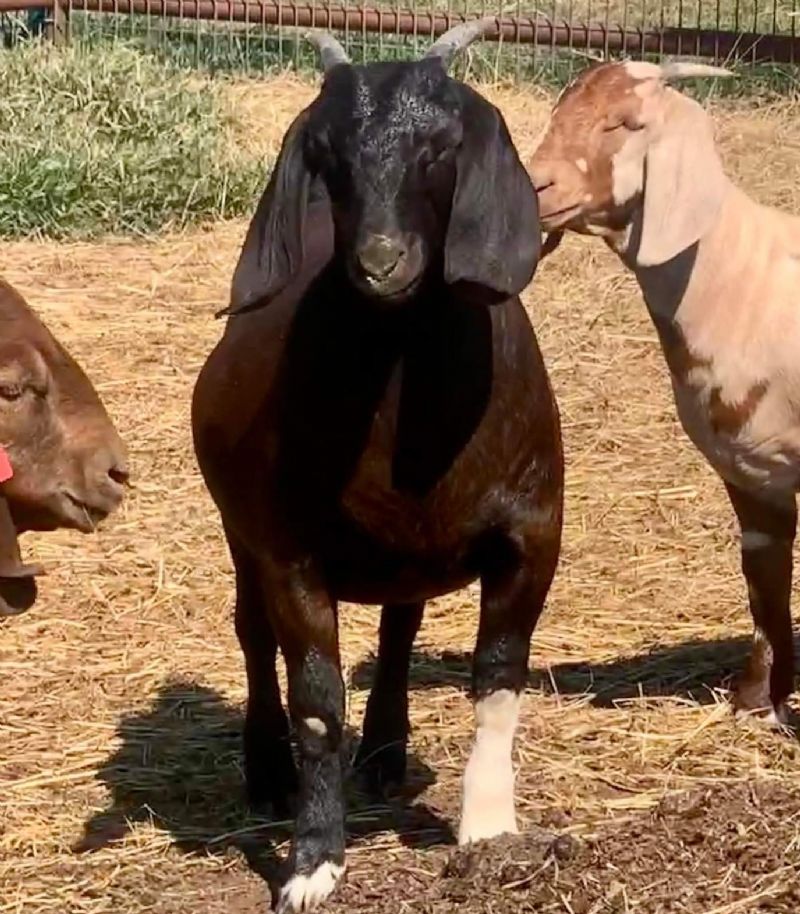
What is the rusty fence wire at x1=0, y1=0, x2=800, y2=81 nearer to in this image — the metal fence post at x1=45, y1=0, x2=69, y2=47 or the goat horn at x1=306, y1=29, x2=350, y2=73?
the metal fence post at x1=45, y1=0, x2=69, y2=47

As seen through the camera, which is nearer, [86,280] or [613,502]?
[613,502]

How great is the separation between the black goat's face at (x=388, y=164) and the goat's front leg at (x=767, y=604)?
1824 mm

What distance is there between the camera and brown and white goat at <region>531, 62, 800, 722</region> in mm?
5148

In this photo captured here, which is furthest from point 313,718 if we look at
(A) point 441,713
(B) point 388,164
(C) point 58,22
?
(C) point 58,22

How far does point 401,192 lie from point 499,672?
1.11m

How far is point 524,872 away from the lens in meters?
4.13

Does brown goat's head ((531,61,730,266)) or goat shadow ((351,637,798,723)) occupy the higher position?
brown goat's head ((531,61,730,266))

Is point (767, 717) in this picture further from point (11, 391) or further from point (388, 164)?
point (11, 391)

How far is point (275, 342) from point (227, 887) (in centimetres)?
121

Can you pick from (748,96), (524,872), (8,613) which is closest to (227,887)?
(524,872)

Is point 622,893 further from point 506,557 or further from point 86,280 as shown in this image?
point 86,280

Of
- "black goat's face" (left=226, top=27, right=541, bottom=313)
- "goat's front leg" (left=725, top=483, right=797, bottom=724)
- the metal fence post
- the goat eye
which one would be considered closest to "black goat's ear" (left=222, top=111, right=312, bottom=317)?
"black goat's face" (left=226, top=27, right=541, bottom=313)

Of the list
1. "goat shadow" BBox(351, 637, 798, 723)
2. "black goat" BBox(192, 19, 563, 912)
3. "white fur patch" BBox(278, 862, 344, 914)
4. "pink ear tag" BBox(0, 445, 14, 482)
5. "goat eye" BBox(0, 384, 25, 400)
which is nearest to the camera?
"pink ear tag" BBox(0, 445, 14, 482)

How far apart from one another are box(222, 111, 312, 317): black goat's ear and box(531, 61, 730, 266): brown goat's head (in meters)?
1.41
